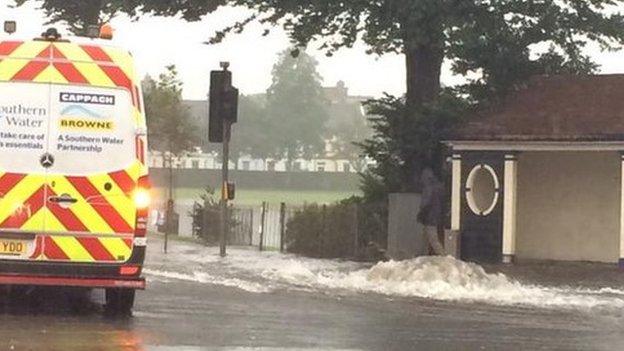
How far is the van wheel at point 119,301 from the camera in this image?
12586 millimetres

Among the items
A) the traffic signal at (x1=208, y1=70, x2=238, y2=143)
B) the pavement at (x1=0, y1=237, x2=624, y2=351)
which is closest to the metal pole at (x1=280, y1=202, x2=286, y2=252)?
the traffic signal at (x1=208, y1=70, x2=238, y2=143)

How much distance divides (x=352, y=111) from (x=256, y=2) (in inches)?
4159

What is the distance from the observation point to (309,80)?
11325 centimetres

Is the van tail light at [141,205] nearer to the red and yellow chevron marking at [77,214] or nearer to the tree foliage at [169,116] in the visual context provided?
the red and yellow chevron marking at [77,214]

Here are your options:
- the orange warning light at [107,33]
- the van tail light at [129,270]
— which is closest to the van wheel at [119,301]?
the van tail light at [129,270]

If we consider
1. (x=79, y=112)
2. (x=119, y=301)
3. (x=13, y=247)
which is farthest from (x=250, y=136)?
(x=13, y=247)

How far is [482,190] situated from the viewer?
25.9 m

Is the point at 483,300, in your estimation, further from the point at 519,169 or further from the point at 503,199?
the point at 519,169

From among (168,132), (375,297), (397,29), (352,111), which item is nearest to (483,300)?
(375,297)

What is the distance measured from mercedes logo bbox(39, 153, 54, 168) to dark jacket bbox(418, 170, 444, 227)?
11513 mm

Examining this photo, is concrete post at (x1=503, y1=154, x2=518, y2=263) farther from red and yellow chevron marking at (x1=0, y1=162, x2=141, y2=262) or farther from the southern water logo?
the southern water logo

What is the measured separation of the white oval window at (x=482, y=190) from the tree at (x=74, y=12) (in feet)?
→ 34.8

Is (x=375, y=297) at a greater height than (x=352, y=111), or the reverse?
(x=352, y=111)

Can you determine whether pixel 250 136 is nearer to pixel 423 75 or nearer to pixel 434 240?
pixel 423 75
